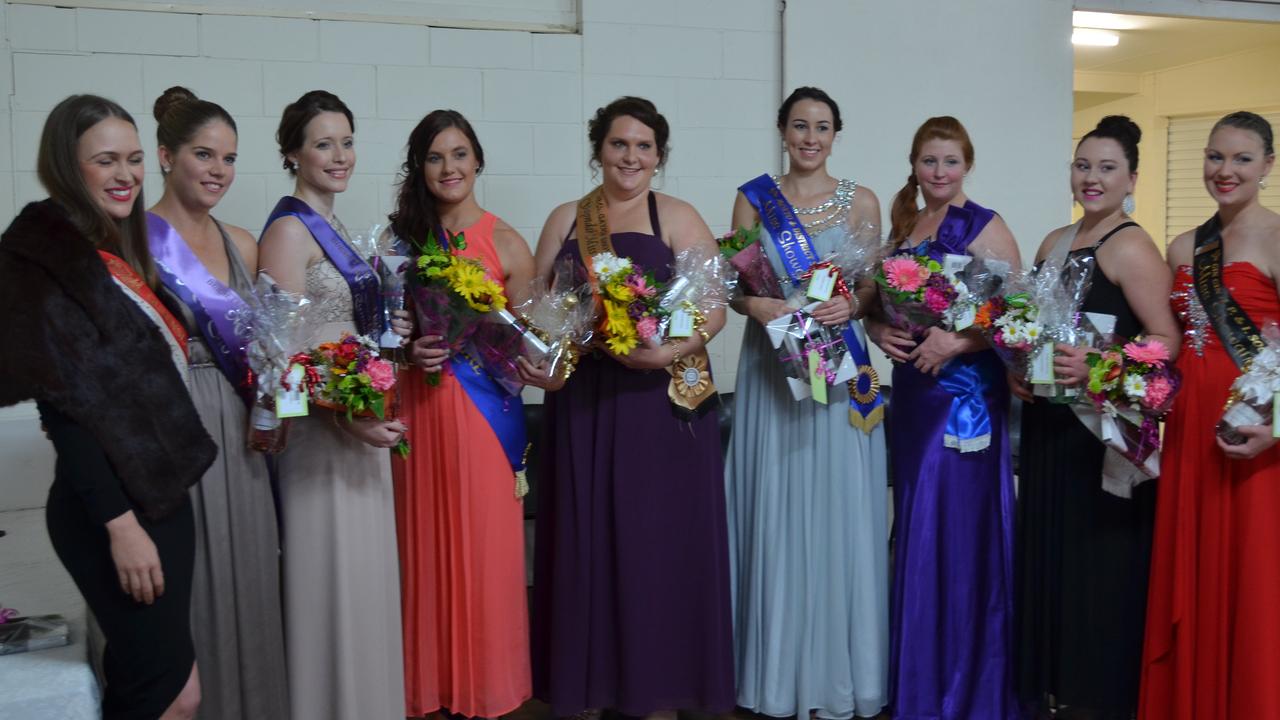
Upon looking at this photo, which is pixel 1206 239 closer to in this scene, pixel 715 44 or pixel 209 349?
pixel 209 349

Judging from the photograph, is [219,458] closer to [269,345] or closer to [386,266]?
[269,345]

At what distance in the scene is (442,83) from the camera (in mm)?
4402

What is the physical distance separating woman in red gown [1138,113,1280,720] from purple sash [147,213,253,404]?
6.92 feet

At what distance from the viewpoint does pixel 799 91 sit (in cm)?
310

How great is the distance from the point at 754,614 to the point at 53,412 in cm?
182

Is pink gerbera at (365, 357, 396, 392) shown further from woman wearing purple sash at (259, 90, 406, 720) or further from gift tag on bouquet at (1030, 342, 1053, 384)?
gift tag on bouquet at (1030, 342, 1053, 384)

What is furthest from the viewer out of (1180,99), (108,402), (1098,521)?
(1180,99)

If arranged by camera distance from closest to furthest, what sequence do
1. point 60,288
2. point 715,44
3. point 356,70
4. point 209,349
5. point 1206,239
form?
point 60,288
point 209,349
point 1206,239
point 356,70
point 715,44

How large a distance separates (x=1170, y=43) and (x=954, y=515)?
6446 millimetres

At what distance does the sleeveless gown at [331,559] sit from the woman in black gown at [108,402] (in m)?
0.44

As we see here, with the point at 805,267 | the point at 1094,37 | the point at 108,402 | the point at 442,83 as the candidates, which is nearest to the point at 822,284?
the point at 805,267

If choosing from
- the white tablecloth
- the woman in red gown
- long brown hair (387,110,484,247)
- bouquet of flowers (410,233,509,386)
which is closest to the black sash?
the woman in red gown

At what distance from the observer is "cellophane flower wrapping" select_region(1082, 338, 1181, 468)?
98.7 inches

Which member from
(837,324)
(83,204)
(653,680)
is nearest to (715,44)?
(837,324)
